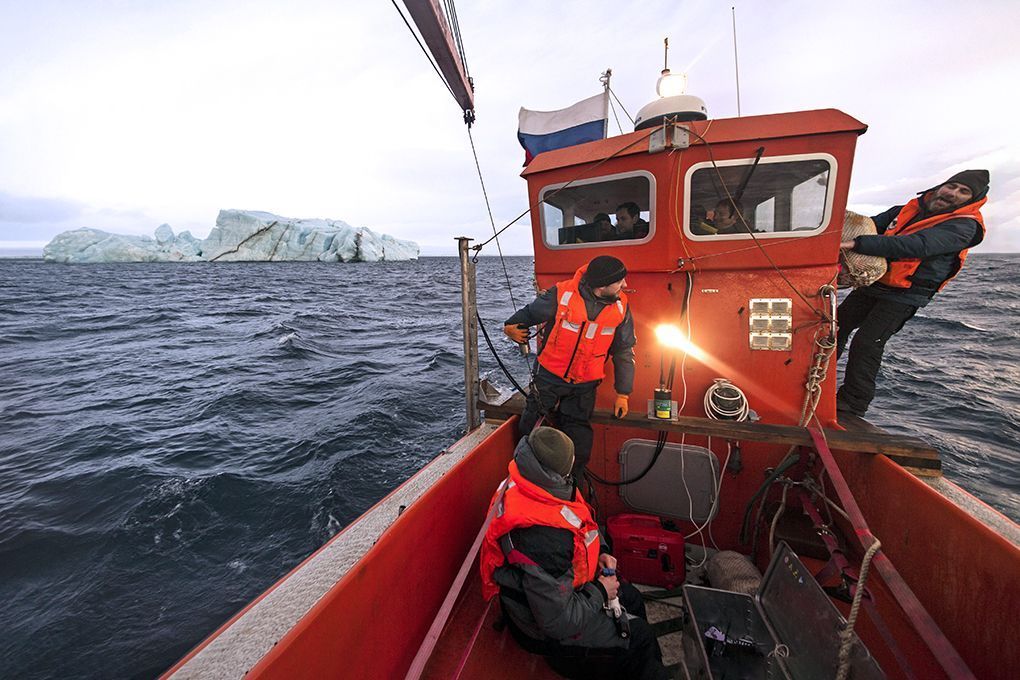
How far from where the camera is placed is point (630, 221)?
402 cm

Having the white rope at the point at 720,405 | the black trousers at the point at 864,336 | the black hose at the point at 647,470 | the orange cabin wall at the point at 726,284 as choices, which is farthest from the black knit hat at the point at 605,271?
the black trousers at the point at 864,336

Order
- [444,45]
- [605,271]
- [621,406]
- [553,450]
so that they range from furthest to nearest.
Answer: [444,45]
[621,406]
[605,271]
[553,450]

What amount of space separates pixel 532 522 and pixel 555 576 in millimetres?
303

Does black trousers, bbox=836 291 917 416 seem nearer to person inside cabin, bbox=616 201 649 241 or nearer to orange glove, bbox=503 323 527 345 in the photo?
person inside cabin, bbox=616 201 649 241

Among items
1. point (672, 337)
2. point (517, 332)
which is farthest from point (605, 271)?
point (672, 337)

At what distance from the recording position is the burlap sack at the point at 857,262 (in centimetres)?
338

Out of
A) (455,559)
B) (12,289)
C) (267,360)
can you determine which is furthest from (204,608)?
(12,289)

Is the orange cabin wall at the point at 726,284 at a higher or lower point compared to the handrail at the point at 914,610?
higher

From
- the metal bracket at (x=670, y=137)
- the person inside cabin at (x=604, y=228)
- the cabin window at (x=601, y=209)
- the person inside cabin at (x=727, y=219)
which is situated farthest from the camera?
the person inside cabin at (x=604, y=228)

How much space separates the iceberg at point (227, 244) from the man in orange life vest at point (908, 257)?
88563 millimetres

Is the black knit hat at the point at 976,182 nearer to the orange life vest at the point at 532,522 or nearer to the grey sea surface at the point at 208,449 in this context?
the orange life vest at the point at 532,522

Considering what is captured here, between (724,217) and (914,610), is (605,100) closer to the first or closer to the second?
(724,217)

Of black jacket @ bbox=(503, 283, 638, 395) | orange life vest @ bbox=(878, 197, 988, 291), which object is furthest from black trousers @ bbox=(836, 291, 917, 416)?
black jacket @ bbox=(503, 283, 638, 395)

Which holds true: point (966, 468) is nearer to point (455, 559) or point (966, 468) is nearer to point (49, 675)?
point (455, 559)
